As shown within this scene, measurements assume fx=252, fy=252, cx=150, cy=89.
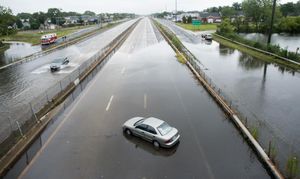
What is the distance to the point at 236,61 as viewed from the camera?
3559cm

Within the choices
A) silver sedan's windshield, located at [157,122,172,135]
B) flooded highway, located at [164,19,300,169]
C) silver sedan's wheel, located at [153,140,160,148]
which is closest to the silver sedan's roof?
silver sedan's windshield, located at [157,122,172,135]

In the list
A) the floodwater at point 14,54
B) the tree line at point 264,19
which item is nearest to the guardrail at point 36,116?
the floodwater at point 14,54

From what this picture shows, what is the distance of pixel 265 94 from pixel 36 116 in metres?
18.2

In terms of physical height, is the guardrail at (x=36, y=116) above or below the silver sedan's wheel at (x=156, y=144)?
above

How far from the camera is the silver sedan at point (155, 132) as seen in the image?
44.6 ft

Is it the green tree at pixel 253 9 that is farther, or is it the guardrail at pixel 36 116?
the green tree at pixel 253 9

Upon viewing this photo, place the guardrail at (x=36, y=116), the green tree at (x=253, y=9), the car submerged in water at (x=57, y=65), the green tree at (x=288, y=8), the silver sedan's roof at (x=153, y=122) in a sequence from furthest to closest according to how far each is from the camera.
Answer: the green tree at (x=288, y=8), the green tree at (x=253, y=9), the car submerged in water at (x=57, y=65), the silver sedan's roof at (x=153, y=122), the guardrail at (x=36, y=116)

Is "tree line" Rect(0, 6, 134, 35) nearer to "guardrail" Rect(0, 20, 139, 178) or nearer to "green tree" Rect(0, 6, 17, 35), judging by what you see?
"green tree" Rect(0, 6, 17, 35)

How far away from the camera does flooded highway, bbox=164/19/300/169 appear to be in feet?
47.5

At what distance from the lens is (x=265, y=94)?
2141 centimetres

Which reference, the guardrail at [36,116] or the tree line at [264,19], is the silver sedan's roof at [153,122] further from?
the tree line at [264,19]

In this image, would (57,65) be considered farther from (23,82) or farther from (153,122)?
(153,122)

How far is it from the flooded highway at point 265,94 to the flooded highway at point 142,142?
186cm

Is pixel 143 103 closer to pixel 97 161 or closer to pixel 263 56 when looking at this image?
pixel 97 161
